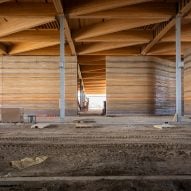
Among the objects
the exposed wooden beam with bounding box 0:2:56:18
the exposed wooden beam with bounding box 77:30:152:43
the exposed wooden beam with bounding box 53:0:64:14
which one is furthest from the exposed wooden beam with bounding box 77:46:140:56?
the exposed wooden beam with bounding box 53:0:64:14

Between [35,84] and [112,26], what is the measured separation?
28.0 feet

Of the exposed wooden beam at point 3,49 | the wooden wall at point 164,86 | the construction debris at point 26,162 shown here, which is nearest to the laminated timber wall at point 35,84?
the exposed wooden beam at point 3,49

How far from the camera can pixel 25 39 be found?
57.7 ft

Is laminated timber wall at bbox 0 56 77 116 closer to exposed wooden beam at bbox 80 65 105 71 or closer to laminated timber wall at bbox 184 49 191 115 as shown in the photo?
exposed wooden beam at bbox 80 65 105 71

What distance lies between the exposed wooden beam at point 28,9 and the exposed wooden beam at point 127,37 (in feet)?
15.6

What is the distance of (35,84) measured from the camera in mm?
21359

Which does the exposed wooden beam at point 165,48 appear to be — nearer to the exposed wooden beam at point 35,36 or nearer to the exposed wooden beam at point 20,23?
the exposed wooden beam at point 35,36

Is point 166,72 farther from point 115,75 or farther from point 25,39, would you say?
point 25,39

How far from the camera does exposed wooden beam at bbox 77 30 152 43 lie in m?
17.4

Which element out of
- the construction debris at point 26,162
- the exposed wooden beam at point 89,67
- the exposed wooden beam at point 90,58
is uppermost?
Answer: the exposed wooden beam at point 90,58

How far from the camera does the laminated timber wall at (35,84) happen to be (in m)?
21.3

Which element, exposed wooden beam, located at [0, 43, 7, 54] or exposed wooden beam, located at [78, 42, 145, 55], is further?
exposed wooden beam, located at [0, 43, 7, 54]

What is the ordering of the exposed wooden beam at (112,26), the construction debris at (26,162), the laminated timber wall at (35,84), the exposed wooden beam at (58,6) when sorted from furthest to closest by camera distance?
the laminated timber wall at (35,84), the exposed wooden beam at (112,26), the exposed wooden beam at (58,6), the construction debris at (26,162)

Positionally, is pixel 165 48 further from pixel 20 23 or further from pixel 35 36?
pixel 20 23
